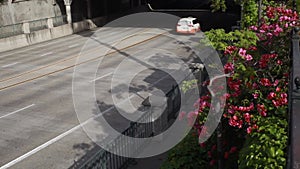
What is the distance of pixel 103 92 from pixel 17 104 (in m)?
4.47

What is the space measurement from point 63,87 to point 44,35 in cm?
1905

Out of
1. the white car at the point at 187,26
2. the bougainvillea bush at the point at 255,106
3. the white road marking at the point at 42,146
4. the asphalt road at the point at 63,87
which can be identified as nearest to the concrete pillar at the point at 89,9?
the asphalt road at the point at 63,87

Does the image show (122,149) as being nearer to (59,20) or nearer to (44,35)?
(44,35)

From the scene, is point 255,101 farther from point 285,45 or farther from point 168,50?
point 168,50

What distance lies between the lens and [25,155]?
1159 cm

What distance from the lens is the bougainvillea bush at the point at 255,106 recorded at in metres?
4.55

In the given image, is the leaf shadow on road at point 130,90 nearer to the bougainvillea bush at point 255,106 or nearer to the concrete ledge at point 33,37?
the bougainvillea bush at point 255,106

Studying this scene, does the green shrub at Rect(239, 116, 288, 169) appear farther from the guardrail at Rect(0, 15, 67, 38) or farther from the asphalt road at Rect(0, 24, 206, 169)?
the guardrail at Rect(0, 15, 67, 38)

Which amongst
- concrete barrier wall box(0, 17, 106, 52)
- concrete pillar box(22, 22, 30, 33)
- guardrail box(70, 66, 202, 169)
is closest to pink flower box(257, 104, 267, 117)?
guardrail box(70, 66, 202, 169)

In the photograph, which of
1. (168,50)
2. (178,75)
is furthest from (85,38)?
(178,75)

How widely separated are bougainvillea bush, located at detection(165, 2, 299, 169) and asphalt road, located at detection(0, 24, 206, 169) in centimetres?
620

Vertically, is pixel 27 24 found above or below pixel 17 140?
above

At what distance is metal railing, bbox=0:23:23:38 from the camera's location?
31875 millimetres

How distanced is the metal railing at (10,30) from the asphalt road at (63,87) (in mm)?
2044
